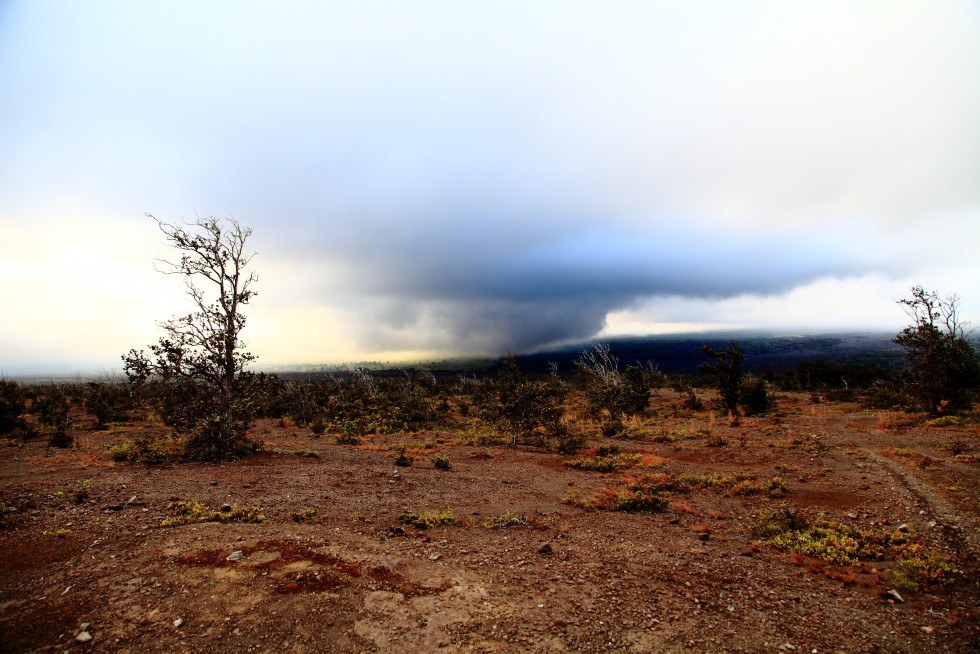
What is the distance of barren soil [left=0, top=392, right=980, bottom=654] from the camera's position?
570 cm

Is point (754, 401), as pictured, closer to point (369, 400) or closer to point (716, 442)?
point (716, 442)

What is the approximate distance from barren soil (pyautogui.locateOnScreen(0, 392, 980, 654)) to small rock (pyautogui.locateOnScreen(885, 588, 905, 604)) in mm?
172

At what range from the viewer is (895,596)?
6.66 meters

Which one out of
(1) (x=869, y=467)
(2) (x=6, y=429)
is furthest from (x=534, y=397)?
(2) (x=6, y=429)

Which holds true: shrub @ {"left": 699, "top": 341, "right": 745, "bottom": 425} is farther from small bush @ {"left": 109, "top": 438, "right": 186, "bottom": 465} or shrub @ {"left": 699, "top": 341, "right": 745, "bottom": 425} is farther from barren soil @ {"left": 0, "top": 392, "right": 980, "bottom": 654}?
small bush @ {"left": 109, "top": 438, "right": 186, "bottom": 465}

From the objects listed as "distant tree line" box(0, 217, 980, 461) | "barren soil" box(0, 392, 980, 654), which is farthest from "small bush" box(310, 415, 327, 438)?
"barren soil" box(0, 392, 980, 654)

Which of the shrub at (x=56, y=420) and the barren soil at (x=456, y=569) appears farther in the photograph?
the shrub at (x=56, y=420)

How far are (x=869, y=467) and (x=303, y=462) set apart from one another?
21.9 meters

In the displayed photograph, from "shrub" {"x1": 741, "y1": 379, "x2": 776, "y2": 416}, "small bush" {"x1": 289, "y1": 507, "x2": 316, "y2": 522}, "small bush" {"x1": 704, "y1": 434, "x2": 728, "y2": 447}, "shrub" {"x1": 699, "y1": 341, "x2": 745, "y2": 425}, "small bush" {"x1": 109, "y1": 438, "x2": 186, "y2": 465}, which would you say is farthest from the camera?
"shrub" {"x1": 741, "y1": 379, "x2": 776, "y2": 416}

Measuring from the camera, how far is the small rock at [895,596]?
658 cm

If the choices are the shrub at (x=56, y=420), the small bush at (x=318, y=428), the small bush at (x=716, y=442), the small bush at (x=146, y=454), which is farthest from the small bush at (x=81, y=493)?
the small bush at (x=716, y=442)

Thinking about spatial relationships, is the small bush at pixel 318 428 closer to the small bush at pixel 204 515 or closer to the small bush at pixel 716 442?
the small bush at pixel 204 515

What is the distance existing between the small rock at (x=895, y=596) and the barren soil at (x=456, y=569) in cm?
17

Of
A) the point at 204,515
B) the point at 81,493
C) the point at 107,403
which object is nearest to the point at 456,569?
the point at 204,515
